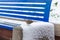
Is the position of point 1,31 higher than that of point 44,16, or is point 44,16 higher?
point 44,16

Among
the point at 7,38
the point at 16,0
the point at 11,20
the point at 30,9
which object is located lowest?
the point at 7,38

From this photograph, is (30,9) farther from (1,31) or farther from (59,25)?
(1,31)

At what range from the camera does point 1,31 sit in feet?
6.57

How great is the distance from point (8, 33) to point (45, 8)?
73cm

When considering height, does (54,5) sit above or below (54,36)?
above

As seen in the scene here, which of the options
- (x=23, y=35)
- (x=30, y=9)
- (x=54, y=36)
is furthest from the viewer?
(x=30, y=9)

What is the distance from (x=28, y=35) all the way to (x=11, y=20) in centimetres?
54

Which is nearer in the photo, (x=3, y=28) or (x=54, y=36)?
(x=54, y=36)

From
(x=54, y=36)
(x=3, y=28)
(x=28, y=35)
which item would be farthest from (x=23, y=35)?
(x=3, y=28)

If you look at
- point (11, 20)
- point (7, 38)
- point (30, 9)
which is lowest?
point (7, 38)

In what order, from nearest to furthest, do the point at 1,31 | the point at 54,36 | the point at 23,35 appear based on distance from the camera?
the point at 23,35 → the point at 54,36 → the point at 1,31

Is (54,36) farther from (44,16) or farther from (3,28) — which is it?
(3,28)

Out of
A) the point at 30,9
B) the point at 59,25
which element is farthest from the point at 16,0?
the point at 59,25

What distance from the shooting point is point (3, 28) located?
1.97 metres
